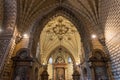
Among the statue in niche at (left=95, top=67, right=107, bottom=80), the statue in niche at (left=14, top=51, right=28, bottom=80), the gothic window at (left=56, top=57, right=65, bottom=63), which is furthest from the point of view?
the gothic window at (left=56, top=57, right=65, bottom=63)

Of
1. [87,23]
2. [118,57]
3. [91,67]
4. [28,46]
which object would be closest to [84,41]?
[87,23]

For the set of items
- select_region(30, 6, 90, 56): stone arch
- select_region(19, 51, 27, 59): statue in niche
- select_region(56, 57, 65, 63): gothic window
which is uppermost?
select_region(30, 6, 90, 56): stone arch

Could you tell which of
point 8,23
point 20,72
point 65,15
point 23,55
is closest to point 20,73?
point 20,72

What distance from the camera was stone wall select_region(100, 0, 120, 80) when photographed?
816 centimetres

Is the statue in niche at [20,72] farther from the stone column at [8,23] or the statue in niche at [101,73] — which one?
the statue in niche at [101,73]

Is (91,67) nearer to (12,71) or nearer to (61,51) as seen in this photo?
(12,71)

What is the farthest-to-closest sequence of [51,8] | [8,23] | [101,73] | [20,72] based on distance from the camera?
[51,8], [101,73], [20,72], [8,23]

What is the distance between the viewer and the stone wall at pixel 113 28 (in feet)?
26.8

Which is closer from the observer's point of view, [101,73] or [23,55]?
[101,73]

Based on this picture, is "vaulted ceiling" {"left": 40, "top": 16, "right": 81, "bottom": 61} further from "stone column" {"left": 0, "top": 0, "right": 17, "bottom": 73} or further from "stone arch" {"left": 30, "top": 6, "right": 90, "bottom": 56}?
"stone column" {"left": 0, "top": 0, "right": 17, "bottom": 73}

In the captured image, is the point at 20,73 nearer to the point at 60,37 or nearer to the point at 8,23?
the point at 8,23

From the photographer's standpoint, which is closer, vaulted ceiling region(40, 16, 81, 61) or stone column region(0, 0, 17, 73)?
stone column region(0, 0, 17, 73)

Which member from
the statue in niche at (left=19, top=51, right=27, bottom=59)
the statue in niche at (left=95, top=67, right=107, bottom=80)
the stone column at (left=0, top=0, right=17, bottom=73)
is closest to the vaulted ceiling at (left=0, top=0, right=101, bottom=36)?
the stone column at (left=0, top=0, right=17, bottom=73)

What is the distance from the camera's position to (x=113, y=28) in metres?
8.74
